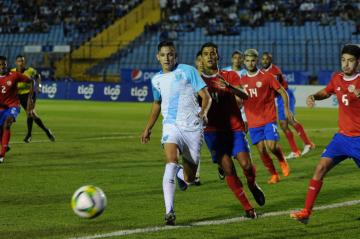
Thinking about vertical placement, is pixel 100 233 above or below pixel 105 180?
above

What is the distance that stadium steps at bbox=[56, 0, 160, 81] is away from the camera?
50594 mm

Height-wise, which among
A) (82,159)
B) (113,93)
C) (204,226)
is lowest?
(113,93)

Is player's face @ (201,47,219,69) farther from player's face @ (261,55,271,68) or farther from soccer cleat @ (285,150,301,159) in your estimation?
soccer cleat @ (285,150,301,159)

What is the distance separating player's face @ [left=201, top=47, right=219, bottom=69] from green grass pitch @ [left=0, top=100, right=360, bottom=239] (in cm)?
180

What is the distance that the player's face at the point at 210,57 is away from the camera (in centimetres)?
985

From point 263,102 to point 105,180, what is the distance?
9.60 ft

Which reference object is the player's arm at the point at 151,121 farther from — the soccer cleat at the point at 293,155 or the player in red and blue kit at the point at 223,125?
the soccer cleat at the point at 293,155

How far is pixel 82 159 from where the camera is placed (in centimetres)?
1697

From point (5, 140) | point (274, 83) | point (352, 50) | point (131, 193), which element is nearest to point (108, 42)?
point (5, 140)

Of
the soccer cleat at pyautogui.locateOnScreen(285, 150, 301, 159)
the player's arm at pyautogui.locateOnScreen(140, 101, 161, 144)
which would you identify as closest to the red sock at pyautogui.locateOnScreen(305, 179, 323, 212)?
the player's arm at pyautogui.locateOnScreen(140, 101, 161, 144)

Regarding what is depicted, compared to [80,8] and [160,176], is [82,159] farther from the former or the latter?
[80,8]

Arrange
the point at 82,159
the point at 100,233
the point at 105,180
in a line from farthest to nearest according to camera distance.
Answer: the point at 82,159 < the point at 105,180 < the point at 100,233

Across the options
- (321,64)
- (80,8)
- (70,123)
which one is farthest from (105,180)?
(80,8)

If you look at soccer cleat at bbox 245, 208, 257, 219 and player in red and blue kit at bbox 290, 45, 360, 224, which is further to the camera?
soccer cleat at bbox 245, 208, 257, 219
